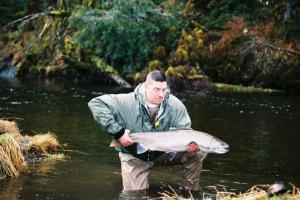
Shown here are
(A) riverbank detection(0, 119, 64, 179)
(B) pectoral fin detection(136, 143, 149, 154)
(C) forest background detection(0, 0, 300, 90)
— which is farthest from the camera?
(C) forest background detection(0, 0, 300, 90)

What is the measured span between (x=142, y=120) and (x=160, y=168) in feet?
9.12

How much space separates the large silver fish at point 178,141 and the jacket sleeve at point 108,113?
0.22m

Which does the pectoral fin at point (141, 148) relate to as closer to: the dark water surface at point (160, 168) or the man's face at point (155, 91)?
the man's face at point (155, 91)

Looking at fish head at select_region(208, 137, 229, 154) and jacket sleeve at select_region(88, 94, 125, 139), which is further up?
jacket sleeve at select_region(88, 94, 125, 139)

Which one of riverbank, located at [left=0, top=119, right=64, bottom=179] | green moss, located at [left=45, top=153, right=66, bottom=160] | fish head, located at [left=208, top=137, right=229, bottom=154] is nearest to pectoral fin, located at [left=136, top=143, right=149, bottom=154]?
fish head, located at [left=208, top=137, right=229, bottom=154]

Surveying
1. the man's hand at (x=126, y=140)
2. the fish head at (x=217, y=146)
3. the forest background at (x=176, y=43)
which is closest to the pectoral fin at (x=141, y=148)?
the man's hand at (x=126, y=140)

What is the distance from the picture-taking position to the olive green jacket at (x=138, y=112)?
7.38 m

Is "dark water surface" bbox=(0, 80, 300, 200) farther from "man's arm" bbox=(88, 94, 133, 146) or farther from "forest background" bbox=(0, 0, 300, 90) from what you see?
"forest background" bbox=(0, 0, 300, 90)

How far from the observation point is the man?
7.20 m

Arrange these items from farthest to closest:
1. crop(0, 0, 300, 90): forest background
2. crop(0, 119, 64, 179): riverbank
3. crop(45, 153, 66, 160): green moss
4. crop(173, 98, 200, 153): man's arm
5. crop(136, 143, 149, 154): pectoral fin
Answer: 1. crop(0, 0, 300, 90): forest background
2. crop(45, 153, 66, 160): green moss
3. crop(0, 119, 64, 179): riverbank
4. crop(173, 98, 200, 153): man's arm
5. crop(136, 143, 149, 154): pectoral fin

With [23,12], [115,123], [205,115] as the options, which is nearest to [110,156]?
[115,123]

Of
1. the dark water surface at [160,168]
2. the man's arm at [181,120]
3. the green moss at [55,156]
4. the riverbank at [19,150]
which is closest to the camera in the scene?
the man's arm at [181,120]

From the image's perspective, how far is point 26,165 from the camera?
920 cm

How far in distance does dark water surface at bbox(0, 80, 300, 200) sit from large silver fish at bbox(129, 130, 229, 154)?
1.10 metres
